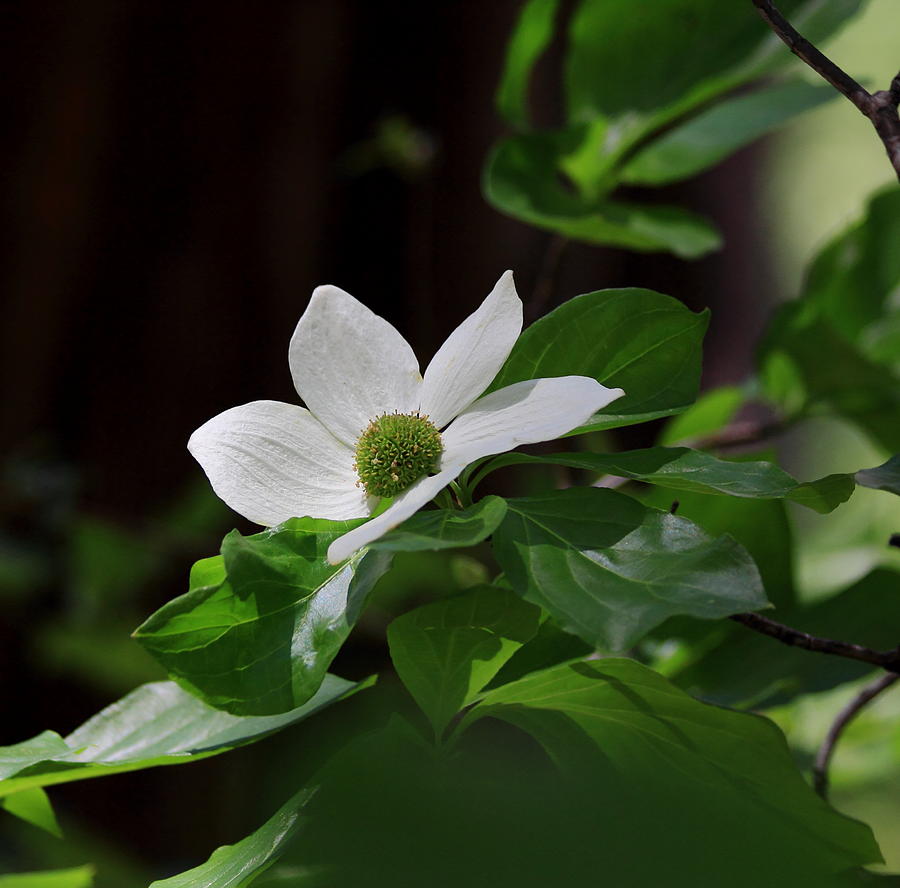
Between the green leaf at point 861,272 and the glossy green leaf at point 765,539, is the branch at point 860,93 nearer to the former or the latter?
the glossy green leaf at point 765,539

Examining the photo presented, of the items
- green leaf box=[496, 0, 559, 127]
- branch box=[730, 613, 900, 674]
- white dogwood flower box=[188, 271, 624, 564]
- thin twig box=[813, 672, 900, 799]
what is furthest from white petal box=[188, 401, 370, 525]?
green leaf box=[496, 0, 559, 127]

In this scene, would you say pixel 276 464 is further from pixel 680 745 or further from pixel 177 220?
pixel 177 220

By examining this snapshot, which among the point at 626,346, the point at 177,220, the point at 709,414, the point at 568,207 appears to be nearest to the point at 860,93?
the point at 626,346

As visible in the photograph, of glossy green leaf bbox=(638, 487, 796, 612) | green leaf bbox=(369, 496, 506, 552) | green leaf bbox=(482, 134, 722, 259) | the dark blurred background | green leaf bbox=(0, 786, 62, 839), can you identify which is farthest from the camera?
the dark blurred background

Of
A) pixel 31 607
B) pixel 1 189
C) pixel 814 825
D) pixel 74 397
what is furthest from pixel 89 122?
pixel 814 825

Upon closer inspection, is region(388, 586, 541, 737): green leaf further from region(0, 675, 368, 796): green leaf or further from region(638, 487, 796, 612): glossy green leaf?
region(638, 487, 796, 612): glossy green leaf

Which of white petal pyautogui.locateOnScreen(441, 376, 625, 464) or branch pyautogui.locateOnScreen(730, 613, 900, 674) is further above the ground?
white petal pyautogui.locateOnScreen(441, 376, 625, 464)

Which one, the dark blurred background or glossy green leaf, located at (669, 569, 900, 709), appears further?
the dark blurred background

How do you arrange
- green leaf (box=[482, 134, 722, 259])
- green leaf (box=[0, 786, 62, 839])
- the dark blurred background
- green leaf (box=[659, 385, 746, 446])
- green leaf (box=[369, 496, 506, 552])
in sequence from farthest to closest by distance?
1. the dark blurred background
2. green leaf (box=[659, 385, 746, 446])
3. green leaf (box=[482, 134, 722, 259])
4. green leaf (box=[0, 786, 62, 839])
5. green leaf (box=[369, 496, 506, 552])
